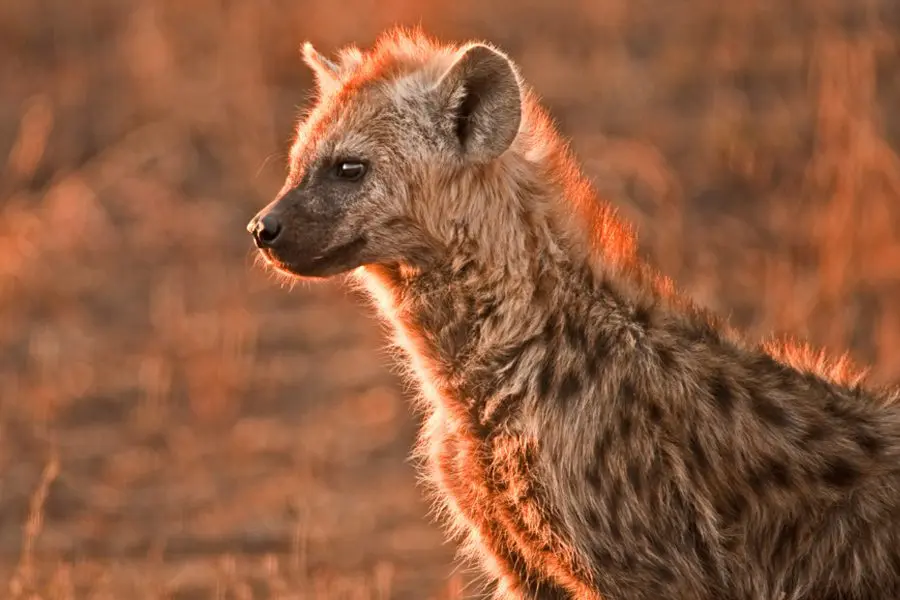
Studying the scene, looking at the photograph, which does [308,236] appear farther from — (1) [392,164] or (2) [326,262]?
(1) [392,164]

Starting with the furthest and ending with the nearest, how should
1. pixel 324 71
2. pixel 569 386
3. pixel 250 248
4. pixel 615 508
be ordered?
pixel 250 248 < pixel 324 71 < pixel 569 386 < pixel 615 508

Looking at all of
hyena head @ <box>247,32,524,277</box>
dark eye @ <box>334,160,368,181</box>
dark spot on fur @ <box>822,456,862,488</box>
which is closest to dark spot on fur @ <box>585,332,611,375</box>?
hyena head @ <box>247,32,524,277</box>

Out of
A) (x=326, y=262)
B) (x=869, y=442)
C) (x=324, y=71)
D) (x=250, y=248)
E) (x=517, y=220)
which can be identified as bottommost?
(x=250, y=248)

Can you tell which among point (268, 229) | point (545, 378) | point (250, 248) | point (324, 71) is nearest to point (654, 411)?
point (545, 378)

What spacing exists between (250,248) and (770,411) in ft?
13.7

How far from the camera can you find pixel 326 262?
12.8 ft

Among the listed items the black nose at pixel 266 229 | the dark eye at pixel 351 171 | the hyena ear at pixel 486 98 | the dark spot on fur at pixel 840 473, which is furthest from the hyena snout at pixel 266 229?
the dark spot on fur at pixel 840 473

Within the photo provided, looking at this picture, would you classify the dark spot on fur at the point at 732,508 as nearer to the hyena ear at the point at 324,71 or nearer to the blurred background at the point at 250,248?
the blurred background at the point at 250,248

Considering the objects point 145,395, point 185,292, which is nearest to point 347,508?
point 145,395

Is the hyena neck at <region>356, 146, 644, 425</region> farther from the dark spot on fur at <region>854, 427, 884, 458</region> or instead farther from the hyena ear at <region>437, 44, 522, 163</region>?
the dark spot on fur at <region>854, 427, 884, 458</region>

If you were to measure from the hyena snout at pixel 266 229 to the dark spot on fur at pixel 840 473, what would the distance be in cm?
121

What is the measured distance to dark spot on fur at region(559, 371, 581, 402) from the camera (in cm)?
379

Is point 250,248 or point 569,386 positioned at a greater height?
point 569,386

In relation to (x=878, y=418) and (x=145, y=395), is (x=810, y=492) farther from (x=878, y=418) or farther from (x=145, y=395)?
(x=145, y=395)
